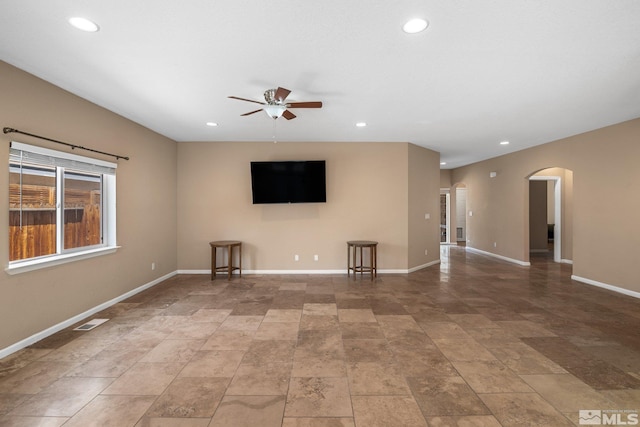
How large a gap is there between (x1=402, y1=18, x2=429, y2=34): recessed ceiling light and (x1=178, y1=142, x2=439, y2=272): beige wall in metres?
3.78

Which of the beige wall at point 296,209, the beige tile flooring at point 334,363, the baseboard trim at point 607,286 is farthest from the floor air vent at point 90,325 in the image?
the baseboard trim at point 607,286

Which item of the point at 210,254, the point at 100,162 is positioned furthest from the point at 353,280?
the point at 100,162

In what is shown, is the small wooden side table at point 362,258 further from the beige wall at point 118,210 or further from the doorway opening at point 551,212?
the doorway opening at point 551,212

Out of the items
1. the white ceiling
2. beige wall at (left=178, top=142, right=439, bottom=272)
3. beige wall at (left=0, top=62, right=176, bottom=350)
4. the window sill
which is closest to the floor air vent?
beige wall at (left=0, top=62, right=176, bottom=350)

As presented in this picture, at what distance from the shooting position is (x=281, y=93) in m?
2.97

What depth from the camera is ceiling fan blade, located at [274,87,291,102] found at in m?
2.89

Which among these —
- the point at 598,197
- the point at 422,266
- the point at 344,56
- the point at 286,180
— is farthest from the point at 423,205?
the point at 344,56

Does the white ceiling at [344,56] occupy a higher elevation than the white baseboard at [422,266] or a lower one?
higher

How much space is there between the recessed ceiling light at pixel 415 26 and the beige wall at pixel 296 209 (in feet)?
12.4

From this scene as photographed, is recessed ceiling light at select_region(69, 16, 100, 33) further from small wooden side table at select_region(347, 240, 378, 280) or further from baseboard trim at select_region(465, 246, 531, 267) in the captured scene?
baseboard trim at select_region(465, 246, 531, 267)

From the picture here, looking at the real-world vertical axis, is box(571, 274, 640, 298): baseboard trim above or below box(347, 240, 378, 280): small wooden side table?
below

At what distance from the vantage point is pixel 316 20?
6.91ft

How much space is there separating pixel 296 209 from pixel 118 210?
10.2 ft

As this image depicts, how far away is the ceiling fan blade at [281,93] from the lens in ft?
9.47
